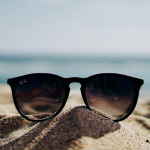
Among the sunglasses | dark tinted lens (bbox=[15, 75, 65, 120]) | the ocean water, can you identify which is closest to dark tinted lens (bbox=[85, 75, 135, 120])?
the sunglasses

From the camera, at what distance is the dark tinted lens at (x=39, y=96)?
5.13 ft

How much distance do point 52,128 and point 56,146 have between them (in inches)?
11.3

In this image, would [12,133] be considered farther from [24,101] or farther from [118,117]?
[118,117]

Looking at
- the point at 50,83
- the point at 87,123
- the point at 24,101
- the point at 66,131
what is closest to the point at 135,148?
the point at 87,123

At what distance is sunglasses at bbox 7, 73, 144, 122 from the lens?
61.7 inches

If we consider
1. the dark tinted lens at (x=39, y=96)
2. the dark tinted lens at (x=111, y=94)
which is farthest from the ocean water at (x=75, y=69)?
the dark tinted lens at (x=39, y=96)

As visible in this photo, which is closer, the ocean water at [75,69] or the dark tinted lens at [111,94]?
the dark tinted lens at [111,94]

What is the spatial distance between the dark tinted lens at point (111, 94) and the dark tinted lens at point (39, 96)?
32 centimetres

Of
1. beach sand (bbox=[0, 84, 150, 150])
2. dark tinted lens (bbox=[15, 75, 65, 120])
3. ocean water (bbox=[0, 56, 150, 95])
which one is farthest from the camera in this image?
ocean water (bbox=[0, 56, 150, 95])

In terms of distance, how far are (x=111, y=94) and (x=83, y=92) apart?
29cm

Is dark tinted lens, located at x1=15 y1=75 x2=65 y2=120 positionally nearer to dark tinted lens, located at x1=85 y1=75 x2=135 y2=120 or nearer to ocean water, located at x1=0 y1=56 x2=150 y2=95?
dark tinted lens, located at x1=85 y1=75 x2=135 y2=120

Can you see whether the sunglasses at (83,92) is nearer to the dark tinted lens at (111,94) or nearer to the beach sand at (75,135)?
the dark tinted lens at (111,94)

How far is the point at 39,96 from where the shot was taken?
1.60 meters

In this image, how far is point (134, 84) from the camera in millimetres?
1562
